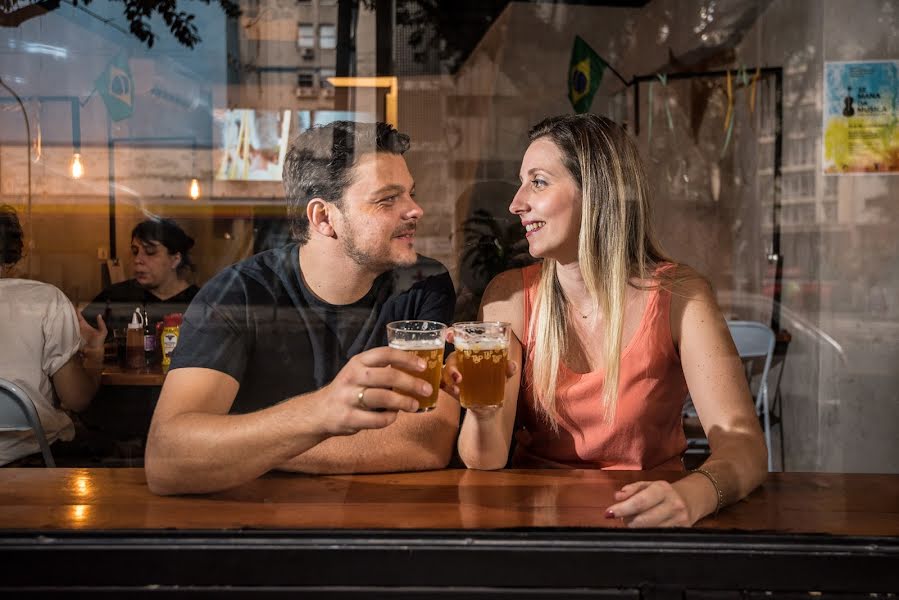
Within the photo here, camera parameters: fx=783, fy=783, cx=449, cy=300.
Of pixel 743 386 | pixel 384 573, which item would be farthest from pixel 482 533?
pixel 743 386

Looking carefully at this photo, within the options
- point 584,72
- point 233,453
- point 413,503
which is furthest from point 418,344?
point 584,72

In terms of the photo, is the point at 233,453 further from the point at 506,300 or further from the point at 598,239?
the point at 598,239

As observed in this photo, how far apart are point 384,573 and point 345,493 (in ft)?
0.73

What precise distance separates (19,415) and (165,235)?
549mm

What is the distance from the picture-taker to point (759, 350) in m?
2.74

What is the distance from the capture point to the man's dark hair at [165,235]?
194cm

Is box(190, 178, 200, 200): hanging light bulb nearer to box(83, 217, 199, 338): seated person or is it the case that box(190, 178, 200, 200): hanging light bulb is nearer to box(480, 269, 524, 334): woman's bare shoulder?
box(83, 217, 199, 338): seated person

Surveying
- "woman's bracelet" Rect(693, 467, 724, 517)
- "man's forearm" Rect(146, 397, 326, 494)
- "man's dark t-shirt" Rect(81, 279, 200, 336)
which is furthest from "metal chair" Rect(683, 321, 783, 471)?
"man's dark t-shirt" Rect(81, 279, 200, 336)

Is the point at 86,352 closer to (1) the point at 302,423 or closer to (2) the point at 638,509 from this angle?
(1) the point at 302,423

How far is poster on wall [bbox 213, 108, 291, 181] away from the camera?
6.34 ft

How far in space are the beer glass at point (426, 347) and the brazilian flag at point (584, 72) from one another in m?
1.17

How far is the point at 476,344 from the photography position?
4.86 feet

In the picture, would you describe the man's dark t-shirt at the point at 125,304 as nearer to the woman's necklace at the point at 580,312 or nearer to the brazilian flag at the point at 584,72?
the woman's necklace at the point at 580,312

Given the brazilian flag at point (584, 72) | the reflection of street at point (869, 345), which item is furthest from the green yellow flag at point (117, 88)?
the reflection of street at point (869, 345)
